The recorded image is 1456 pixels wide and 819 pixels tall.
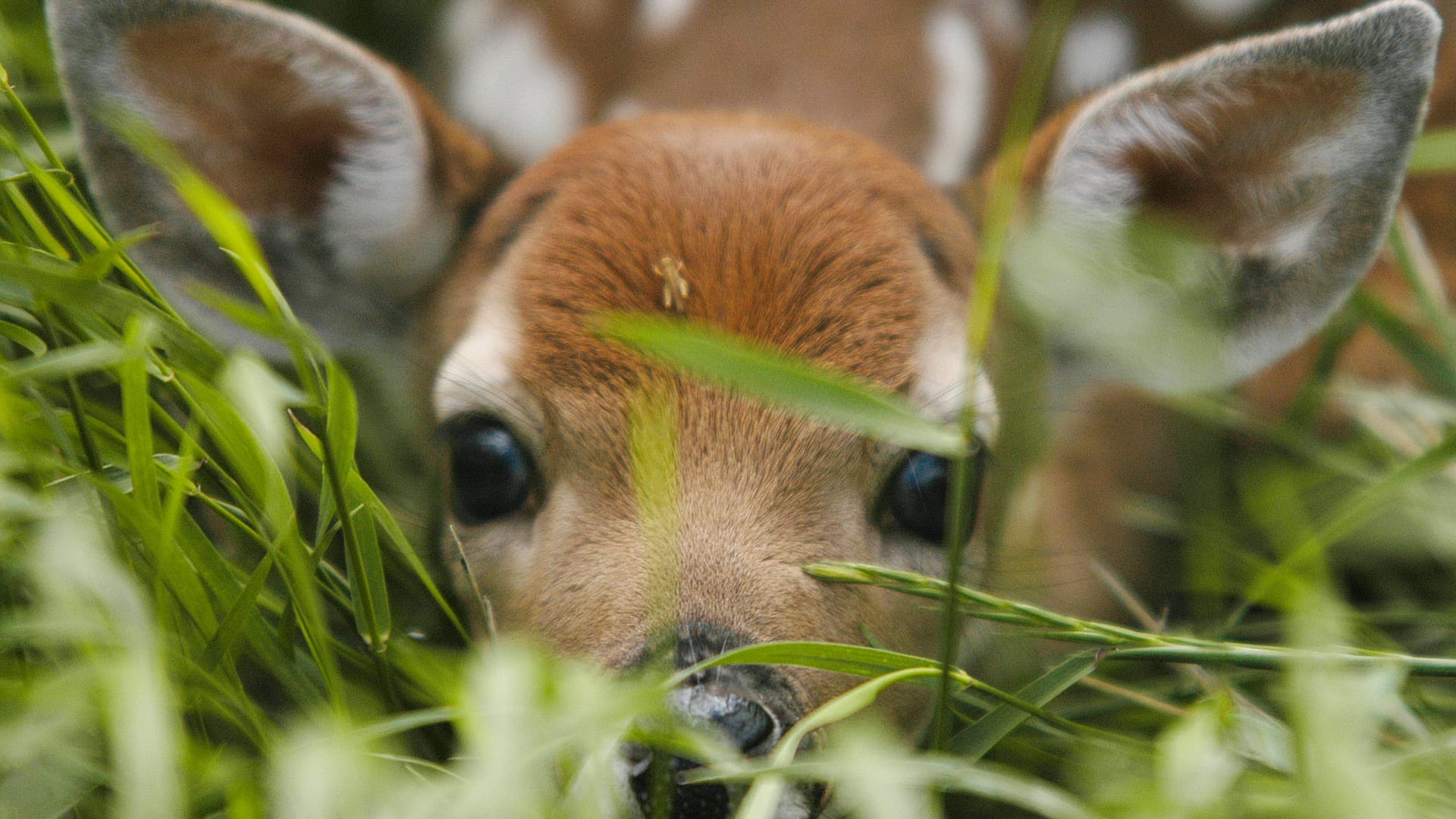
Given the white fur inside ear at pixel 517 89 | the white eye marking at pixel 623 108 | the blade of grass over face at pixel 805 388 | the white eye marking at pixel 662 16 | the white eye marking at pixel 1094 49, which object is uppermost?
the blade of grass over face at pixel 805 388

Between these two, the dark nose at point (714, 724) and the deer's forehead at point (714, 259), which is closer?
the dark nose at point (714, 724)

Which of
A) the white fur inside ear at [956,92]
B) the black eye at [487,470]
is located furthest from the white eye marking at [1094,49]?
the black eye at [487,470]

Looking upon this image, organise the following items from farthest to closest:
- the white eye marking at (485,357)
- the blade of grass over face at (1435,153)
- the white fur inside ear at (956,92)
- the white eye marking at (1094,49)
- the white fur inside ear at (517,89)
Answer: the white eye marking at (1094,49)
the white fur inside ear at (517,89)
the white fur inside ear at (956,92)
the blade of grass over face at (1435,153)
the white eye marking at (485,357)

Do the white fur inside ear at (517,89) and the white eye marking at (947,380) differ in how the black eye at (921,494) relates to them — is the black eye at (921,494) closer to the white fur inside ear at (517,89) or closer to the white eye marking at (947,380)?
the white eye marking at (947,380)

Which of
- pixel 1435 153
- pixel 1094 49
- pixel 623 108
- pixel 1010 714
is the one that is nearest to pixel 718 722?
pixel 1010 714

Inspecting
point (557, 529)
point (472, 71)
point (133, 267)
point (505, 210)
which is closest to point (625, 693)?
point (557, 529)

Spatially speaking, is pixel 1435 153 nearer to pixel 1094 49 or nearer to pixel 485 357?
pixel 1094 49
